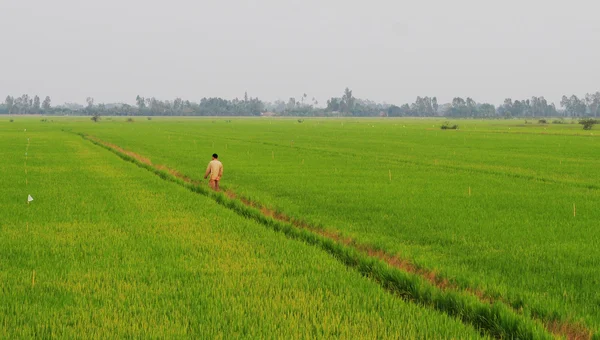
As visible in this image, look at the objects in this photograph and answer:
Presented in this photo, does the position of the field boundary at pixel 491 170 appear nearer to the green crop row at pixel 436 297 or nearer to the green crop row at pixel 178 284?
the green crop row at pixel 436 297

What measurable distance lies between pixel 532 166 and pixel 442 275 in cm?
2027

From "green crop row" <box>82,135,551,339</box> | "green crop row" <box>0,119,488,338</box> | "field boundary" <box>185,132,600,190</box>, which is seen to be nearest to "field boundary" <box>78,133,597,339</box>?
"green crop row" <box>82,135,551,339</box>

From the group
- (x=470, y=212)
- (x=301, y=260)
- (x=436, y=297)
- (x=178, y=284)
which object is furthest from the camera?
(x=470, y=212)

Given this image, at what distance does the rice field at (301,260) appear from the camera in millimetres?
6188

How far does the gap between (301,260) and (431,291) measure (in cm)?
234

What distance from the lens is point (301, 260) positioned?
8883mm

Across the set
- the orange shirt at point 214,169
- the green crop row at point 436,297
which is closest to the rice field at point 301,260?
the green crop row at point 436,297

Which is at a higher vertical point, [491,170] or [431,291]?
[431,291]

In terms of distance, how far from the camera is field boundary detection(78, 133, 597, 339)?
6035mm

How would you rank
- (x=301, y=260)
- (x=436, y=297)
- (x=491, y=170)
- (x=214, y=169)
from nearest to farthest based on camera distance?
(x=436, y=297) < (x=301, y=260) < (x=214, y=169) < (x=491, y=170)

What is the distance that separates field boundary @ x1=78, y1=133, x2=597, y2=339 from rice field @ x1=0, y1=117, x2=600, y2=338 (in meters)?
0.02

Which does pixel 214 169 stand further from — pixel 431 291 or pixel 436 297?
pixel 436 297

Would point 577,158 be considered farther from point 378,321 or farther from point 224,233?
point 378,321

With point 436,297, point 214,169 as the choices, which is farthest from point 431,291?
point 214,169
